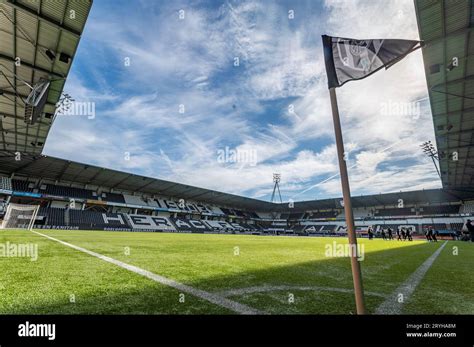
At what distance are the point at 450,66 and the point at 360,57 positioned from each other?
638 inches

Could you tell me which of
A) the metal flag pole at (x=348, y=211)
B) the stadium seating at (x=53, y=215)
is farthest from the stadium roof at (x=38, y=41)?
the stadium seating at (x=53, y=215)

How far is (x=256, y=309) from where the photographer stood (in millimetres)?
3195

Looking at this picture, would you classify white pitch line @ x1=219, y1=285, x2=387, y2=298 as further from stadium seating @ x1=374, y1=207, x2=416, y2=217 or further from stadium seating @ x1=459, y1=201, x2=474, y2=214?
stadium seating @ x1=374, y1=207, x2=416, y2=217

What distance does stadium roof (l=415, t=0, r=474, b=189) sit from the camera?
37.5ft

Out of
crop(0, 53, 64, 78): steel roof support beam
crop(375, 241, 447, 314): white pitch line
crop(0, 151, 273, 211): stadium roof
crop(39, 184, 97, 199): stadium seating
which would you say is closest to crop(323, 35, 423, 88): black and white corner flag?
crop(375, 241, 447, 314): white pitch line

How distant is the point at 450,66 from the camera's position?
1453cm

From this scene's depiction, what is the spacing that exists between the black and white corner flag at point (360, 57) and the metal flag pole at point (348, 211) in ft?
1.11

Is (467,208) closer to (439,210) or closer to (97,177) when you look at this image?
(439,210)

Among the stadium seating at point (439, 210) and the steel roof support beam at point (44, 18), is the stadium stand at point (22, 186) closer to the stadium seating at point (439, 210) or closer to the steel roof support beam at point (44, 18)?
the steel roof support beam at point (44, 18)

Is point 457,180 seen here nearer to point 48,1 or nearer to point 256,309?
point 256,309
